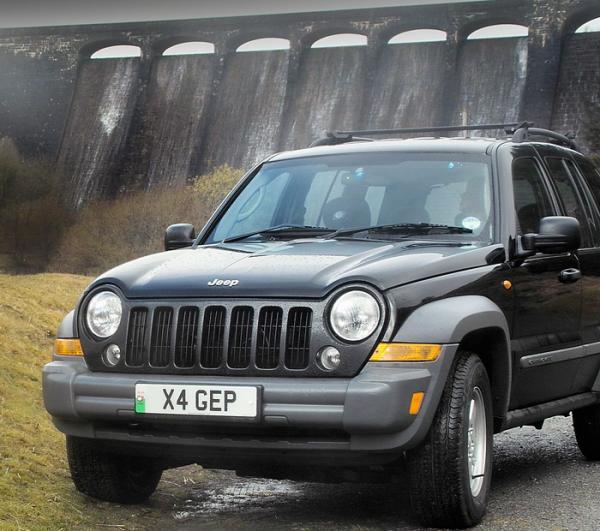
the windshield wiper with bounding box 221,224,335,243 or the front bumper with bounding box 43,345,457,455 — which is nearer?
the front bumper with bounding box 43,345,457,455

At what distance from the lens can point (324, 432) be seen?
5.03 metres

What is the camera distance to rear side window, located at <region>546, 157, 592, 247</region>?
23.4 ft

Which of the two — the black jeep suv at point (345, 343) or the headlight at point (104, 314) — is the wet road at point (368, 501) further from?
the headlight at point (104, 314)

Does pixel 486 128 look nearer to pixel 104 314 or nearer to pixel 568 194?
pixel 568 194

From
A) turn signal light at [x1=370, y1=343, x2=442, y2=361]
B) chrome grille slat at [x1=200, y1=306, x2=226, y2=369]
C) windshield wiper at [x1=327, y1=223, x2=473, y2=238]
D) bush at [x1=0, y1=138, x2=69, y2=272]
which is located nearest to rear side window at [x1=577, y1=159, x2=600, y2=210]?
windshield wiper at [x1=327, y1=223, x2=473, y2=238]

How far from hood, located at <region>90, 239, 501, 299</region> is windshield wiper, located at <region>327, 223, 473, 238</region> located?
197mm

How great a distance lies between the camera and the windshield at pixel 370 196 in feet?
20.4

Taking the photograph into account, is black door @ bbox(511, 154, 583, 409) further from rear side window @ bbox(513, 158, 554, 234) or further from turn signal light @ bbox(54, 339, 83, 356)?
turn signal light @ bbox(54, 339, 83, 356)

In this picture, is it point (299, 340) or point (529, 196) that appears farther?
point (529, 196)

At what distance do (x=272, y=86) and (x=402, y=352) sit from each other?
52734 mm

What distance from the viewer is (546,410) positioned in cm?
646

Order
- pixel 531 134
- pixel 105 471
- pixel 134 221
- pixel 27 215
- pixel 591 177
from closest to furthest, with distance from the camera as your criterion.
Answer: pixel 105 471
pixel 531 134
pixel 591 177
pixel 134 221
pixel 27 215

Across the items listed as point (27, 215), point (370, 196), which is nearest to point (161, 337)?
point (370, 196)

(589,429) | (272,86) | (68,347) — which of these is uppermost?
(272,86)
